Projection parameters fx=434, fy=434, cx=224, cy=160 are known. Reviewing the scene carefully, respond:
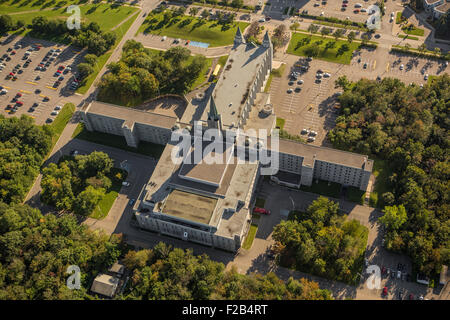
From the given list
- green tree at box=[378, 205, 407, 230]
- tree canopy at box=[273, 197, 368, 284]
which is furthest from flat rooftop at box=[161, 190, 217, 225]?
green tree at box=[378, 205, 407, 230]

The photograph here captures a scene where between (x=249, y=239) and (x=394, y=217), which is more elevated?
(x=394, y=217)

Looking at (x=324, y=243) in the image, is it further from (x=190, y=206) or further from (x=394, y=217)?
(x=190, y=206)

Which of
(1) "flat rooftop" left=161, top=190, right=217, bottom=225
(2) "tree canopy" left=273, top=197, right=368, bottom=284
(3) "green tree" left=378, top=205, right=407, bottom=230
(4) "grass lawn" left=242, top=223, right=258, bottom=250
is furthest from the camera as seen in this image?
(4) "grass lawn" left=242, top=223, right=258, bottom=250

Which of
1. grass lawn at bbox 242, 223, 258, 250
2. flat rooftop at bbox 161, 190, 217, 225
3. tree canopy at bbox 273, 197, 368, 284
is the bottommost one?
grass lawn at bbox 242, 223, 258, 250

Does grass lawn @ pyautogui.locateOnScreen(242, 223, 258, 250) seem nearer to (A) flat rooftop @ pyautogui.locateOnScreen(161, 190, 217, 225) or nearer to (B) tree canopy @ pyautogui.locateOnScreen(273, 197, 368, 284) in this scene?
(B) tree canopy @ pyautogui.locateOnScreen(273, 197, 368, 284)

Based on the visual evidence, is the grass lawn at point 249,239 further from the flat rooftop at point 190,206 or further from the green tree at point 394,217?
the green tree at point 394,217

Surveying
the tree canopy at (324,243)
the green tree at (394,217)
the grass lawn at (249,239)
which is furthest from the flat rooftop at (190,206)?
the green tree at (394,217)

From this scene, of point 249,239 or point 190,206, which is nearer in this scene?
point 190,206

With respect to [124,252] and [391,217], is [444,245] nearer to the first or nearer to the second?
[391,217]

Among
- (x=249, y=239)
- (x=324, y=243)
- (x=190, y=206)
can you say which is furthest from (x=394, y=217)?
(x=190, y=206)
